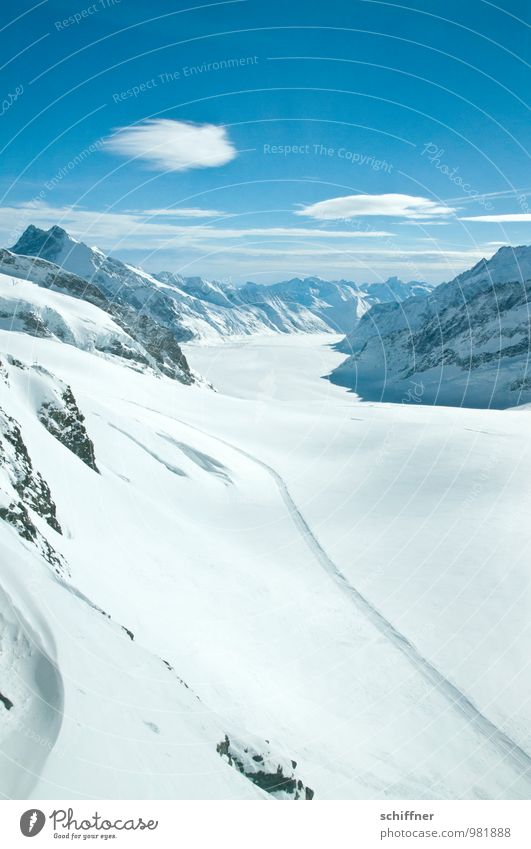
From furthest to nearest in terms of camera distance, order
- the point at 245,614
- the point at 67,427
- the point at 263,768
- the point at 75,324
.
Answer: the point at 75,324
the point at 67,427
the point at 245,614
the point at 263,768

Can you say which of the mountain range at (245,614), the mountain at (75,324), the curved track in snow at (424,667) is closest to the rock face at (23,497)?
the mountain range at (245,614)

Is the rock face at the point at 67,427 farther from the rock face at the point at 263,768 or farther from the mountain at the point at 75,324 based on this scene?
the mountain at the point at 75,324

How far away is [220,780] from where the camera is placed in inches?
426

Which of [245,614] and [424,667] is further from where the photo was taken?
[245,614]

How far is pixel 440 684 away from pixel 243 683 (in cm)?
815

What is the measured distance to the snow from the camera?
10.7m

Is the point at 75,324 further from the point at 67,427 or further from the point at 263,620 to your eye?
the point at 263,620

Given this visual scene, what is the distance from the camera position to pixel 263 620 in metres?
22.1

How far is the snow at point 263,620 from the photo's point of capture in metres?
10.7

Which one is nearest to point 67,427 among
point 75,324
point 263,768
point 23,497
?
point 23,497

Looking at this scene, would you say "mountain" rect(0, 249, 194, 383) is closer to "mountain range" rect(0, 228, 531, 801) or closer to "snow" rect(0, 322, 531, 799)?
"mountain range" rect(0, 228, 531, 801)

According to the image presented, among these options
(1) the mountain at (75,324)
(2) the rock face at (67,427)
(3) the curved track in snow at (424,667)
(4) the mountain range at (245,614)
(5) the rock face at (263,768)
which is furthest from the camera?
(1) the mountain at (75,324)
